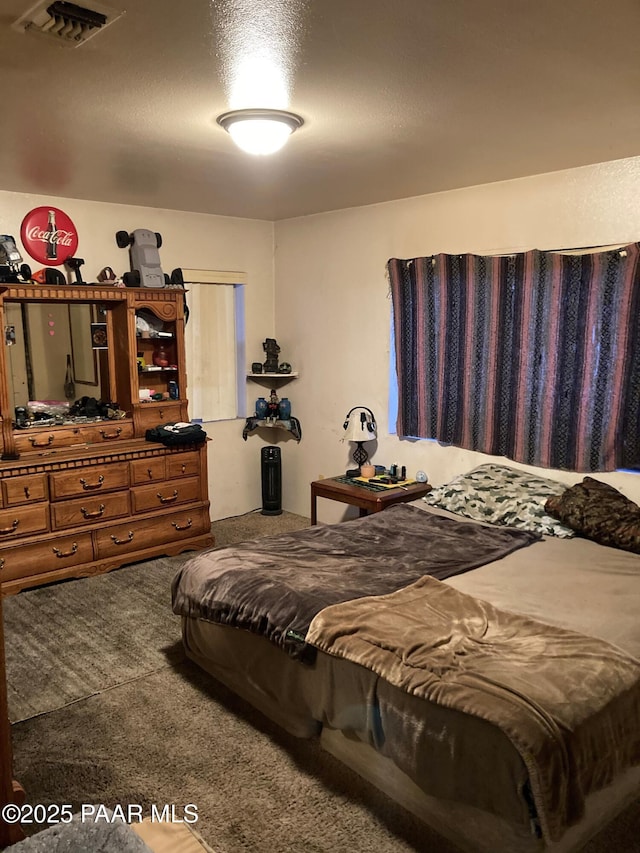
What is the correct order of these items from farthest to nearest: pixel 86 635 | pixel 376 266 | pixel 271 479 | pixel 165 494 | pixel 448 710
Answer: pixel 271 479 → pixel 376 266 → pixel 165 494 → pixel 86 635 → pixel 448 710

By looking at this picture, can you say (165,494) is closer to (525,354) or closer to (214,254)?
(214,254)

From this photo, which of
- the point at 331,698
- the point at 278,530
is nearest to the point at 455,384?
the point at 278,530

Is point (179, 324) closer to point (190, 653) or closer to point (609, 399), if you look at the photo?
point (190, 653)

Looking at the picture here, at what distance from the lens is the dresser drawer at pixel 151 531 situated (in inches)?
166

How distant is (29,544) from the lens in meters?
3.88

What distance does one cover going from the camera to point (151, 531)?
4.41m

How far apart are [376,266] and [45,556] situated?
2860 mm

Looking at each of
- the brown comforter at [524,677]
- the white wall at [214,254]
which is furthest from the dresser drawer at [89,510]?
the brown comforter at [524,677]

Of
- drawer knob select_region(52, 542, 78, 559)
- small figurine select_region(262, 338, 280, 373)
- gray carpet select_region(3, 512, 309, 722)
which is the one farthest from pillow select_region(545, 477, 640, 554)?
drawer knob select_region(52, 542, 78, 559)

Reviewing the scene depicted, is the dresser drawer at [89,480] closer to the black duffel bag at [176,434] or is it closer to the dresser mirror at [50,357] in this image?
the black duffel bag at [176,434]

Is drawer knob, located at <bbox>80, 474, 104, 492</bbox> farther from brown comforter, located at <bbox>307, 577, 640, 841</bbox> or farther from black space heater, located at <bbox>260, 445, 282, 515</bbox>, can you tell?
brown comforter, located at <bbox>307, 577, 640, 841</bbox>

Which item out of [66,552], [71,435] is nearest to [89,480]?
[71,435]

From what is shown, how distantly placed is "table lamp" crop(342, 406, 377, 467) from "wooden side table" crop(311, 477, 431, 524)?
309 mm

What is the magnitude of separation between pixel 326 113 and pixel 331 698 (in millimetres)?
2156
